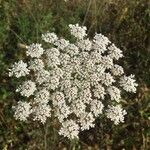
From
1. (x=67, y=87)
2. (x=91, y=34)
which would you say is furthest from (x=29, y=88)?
(x=91, y=34)

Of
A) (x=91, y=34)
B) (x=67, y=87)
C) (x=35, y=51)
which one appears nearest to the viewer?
(x=67, y=87)

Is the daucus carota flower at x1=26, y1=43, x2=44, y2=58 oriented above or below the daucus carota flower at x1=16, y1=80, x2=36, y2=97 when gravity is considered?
above

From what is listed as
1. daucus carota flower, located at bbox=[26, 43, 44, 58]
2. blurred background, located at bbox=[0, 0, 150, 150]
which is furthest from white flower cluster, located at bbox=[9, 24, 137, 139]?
blurred background, located at bbox=[0, 0, 150, 150]

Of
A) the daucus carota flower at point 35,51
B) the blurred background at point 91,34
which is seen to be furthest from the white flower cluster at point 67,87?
the blurred background at point 91,34

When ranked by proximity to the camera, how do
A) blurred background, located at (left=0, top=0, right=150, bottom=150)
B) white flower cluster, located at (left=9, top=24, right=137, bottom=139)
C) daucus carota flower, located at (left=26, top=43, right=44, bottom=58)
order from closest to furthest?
1. white flower cluster, located at (left=9, top=24, right=137, bottom=139)
2. daucus carota flower, located at (left=26, top=43, right=44, bottom=58)
3. blurred background, located at (left=0, top=0, right=150, bottom=150)

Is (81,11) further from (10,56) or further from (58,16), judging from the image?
(10,56)

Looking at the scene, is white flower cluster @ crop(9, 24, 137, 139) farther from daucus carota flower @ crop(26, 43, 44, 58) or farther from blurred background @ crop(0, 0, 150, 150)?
blurred background @ crop(0, 0, 150, 150)

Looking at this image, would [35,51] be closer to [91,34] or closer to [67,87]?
[67,87]

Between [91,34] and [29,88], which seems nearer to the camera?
[29,88]

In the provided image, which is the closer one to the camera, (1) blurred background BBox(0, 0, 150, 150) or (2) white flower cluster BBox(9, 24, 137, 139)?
(2) white flower cluster BBox(9, 24, 137, 139)
